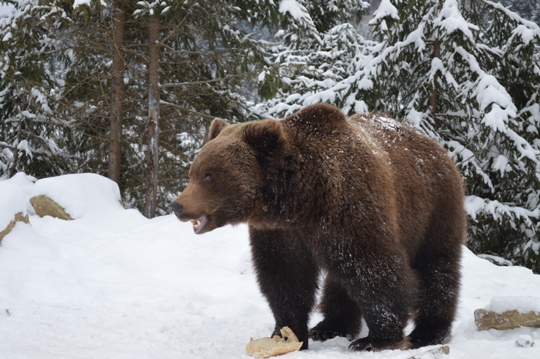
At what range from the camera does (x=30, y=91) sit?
40.4 feet

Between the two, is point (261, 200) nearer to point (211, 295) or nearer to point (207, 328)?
point (207, 328)

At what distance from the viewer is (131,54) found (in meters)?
12.2

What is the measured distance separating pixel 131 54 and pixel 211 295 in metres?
7.64

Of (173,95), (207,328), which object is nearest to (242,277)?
(207,328)

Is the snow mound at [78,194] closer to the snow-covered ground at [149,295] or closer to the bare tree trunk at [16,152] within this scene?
the snow-covered ground at [149,295]

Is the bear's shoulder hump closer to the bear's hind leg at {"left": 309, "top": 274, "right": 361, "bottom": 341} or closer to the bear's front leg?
the bear's front leg

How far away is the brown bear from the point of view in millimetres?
3879

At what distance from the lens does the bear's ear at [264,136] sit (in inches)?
156

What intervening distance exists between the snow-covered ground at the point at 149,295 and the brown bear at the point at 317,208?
15.8 inches

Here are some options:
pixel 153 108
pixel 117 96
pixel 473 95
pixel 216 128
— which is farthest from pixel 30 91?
pixel 216 128

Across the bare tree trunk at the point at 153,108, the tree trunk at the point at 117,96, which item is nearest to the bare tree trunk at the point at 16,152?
the tree trunk at the point at 117,96

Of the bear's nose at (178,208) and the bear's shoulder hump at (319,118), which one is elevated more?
the bear's shoulder hump at (319,118)

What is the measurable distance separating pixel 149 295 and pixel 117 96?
7440 millimetres

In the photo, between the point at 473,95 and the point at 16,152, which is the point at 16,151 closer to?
the point at 16,152
